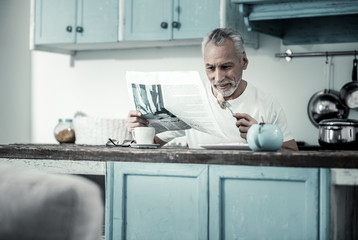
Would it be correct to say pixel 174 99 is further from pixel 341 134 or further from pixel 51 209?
pixel 51 209

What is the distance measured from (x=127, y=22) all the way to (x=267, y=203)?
233cm

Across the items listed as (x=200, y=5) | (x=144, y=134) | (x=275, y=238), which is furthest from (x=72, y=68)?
(x=275, y=238)

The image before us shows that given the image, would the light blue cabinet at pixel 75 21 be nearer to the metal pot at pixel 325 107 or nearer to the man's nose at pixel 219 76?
the man's nose at pixel 219 76

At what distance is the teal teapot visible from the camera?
2.27m

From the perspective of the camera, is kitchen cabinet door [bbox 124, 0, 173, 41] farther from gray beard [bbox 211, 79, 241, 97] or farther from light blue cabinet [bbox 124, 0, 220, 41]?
gray beard [bbox 211, 79, 241, 97]

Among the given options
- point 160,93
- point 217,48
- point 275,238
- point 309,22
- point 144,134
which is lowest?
point 275,238

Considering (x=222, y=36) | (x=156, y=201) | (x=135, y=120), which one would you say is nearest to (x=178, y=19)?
(x=222, y=36)

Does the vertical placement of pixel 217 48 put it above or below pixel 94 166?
above

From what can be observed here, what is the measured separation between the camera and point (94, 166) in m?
2.46

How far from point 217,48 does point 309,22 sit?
3.68 ft

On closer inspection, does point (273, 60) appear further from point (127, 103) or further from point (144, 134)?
point (144, 134)

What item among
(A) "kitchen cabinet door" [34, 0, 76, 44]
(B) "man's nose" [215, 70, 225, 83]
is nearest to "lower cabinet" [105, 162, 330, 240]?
(B) "man's nose" [215, 70, 225, 83]

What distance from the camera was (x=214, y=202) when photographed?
2309mm

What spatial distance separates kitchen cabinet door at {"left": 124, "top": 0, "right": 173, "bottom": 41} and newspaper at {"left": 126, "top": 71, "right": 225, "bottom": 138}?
4.96 feet
